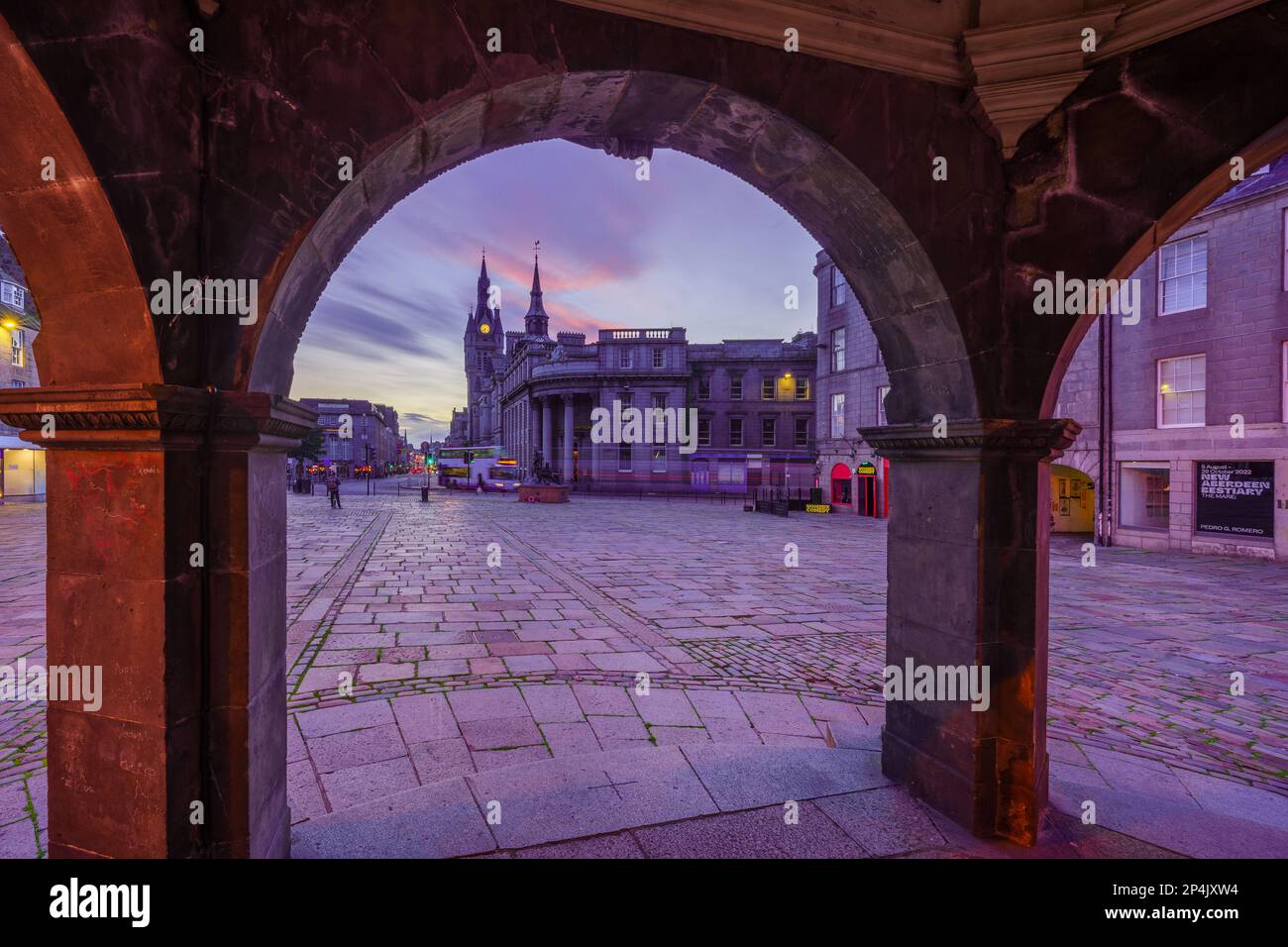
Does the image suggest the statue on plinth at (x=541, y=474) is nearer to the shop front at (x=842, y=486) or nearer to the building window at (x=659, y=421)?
the building window at (x=659, y=421)

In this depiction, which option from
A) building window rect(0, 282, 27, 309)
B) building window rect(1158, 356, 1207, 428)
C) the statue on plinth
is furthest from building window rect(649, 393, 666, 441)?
building window rect(0, 282, 27, 309)

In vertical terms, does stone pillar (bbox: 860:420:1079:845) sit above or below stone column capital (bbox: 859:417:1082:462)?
below

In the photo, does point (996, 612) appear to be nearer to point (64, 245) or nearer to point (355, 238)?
point (355, 238)

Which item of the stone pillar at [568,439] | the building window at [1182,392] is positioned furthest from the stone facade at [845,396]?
the stone pillar at [568,439]

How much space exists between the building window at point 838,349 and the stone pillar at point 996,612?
2637 cm

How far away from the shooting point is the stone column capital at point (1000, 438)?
10.9 feet

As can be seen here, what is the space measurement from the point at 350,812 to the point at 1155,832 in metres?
4.70

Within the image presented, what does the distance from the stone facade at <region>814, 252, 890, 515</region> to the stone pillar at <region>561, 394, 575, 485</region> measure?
96.4 feet

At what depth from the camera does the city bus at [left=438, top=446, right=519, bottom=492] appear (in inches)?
1939

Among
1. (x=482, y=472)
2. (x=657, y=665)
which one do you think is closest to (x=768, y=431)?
(x=482, y=472)

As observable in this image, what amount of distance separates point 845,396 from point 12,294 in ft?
138

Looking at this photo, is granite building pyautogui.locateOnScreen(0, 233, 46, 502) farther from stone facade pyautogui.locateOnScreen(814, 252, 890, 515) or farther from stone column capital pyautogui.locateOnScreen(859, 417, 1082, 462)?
stone column capital pyautogui.locateOnScreen(859, 417, 1082, 462)
